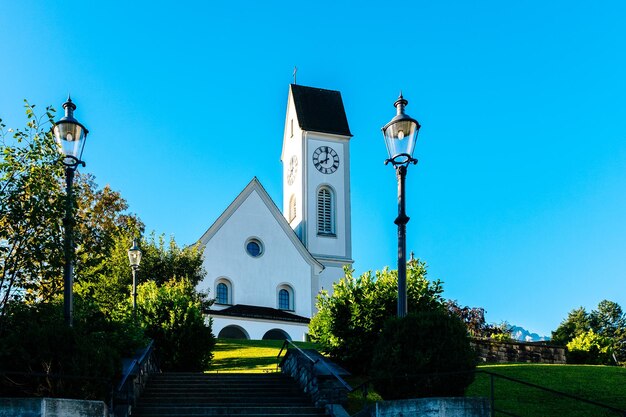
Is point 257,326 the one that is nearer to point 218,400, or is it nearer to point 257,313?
point 257,313

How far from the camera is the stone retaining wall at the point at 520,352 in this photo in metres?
27.5

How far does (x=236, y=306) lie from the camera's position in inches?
1971

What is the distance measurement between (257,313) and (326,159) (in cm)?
1643

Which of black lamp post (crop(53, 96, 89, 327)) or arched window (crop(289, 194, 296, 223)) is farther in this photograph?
arched window (crop(289, 194, 296, 223))

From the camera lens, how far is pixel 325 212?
5994cm

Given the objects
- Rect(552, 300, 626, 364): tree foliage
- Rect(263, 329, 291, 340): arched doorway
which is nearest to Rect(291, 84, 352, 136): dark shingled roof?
Rect(263, 329, 291, 340): arched doorway

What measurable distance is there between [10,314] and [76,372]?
205 centimetres

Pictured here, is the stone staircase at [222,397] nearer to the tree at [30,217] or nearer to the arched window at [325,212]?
the tree at [30,217]

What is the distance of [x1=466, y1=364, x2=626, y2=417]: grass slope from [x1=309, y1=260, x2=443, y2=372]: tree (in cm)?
257

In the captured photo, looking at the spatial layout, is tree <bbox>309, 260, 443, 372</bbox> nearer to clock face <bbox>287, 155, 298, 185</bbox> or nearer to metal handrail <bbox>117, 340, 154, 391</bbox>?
metal handrail <bbox>117, 340, 154, 391</bbox>

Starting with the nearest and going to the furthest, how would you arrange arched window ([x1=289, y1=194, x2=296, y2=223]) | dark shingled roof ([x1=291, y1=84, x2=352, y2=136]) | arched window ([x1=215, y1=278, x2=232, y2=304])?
arched window ([x1=215, y1=278, x2=232, y2=304]), dark shingled roof ([x1=291, y1=84, x2=352, y2=136]), arched window ([x1=289, y1=194, x2=296, y2=223])

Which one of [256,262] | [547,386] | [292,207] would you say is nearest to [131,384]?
[547,386]

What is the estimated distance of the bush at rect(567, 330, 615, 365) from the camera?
27.8m

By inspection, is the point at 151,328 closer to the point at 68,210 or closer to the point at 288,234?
the point at 68,210
